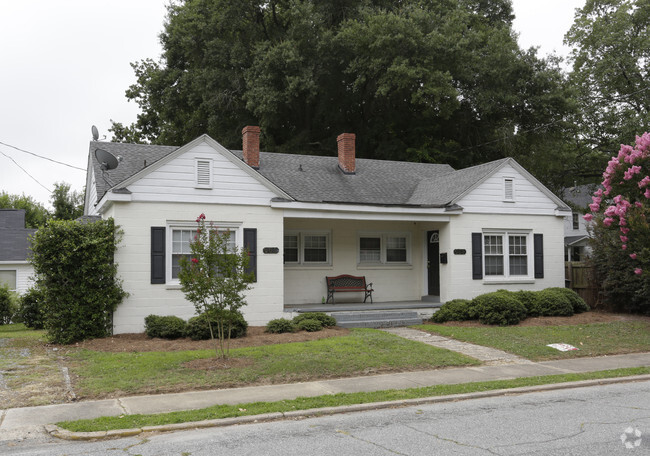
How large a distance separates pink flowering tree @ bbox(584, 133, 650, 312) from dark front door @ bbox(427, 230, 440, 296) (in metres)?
4.61

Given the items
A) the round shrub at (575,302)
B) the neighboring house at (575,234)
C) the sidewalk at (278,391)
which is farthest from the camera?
the neighboring house at (575,234)

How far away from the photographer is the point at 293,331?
1425 cm

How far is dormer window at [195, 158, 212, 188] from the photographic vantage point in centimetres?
1504

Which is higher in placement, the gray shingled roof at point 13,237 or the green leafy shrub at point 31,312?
the gray shingled roof at point 13,237

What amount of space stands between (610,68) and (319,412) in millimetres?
31784

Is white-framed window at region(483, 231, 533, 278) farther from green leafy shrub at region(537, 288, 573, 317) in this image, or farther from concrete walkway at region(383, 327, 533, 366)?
concrete walkway at region(383, 327, 533, 366)

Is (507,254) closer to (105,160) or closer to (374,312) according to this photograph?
(374,312)

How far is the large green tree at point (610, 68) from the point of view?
31.9 m

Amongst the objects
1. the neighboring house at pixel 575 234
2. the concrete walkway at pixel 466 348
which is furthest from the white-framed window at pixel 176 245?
the neighboring house at pixel 575 234

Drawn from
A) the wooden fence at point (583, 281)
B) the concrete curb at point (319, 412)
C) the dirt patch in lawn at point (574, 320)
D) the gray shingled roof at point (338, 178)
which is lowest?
the concrete curb at point (319, 412)

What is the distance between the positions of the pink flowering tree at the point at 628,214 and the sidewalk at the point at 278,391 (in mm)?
3522

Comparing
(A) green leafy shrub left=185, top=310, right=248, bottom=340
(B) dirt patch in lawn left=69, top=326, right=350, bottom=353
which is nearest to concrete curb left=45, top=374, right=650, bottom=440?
(B) dirt patch in lawn left=69, top=326, right=350, bottom=353

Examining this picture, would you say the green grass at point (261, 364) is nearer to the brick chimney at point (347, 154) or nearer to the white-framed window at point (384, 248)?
the white-framed window at point (384, 248)

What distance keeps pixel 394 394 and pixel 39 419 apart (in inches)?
183
